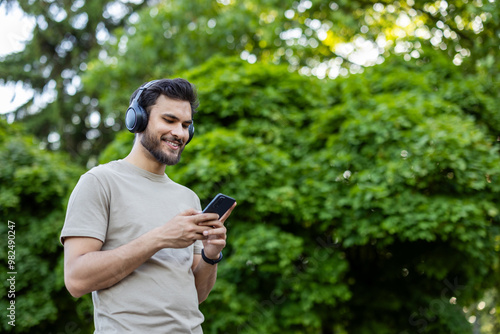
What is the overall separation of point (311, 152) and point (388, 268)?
2110 mm

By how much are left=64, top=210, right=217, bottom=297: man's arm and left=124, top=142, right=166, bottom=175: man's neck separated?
0.36 m

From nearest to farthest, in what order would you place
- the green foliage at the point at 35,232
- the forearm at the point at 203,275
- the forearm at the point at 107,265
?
the forearm at the point at 107,265
the forearm at the point at 203,275
the green foliage at the point at 35,232

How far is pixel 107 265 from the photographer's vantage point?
5.26 ft

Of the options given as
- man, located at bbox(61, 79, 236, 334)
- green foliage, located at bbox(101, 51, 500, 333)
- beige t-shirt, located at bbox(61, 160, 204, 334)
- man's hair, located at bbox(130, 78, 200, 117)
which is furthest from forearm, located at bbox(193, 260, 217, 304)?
green foliage, located at bbox(101, 51, 500, 333)

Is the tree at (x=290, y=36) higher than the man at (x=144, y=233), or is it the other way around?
the man at (x=144, y=233)

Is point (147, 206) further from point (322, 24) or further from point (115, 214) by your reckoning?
point (322, 24)

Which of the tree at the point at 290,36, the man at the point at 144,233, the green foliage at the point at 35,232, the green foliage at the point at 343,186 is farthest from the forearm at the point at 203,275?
the tree at the point at 290,36

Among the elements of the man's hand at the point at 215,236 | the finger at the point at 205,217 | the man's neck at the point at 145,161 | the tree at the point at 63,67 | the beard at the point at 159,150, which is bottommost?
the tree at the point at 63,67

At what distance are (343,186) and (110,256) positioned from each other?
4.52 meters

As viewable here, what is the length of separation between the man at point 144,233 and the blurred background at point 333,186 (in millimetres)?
3418

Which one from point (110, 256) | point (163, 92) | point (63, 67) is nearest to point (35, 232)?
point (163, 92)

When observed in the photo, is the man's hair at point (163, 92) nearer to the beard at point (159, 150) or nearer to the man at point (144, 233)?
the man at point (144, 233)

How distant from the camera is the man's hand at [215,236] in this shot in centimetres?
174

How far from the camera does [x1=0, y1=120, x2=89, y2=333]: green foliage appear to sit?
6.14 m
